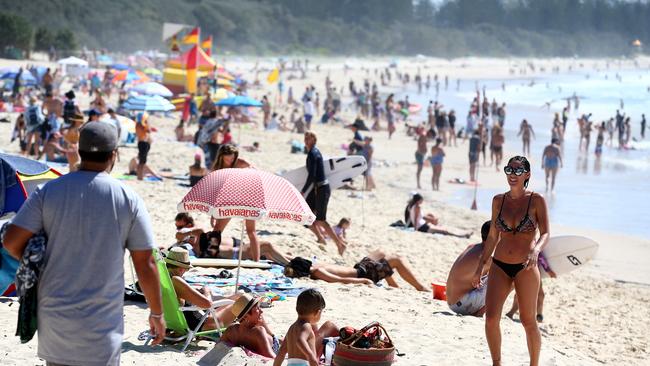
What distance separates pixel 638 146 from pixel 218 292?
24039mm

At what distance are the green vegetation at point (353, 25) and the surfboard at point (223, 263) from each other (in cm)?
4948

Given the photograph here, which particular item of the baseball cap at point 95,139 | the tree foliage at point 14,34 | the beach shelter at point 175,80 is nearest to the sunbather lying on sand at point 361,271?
the baseball cap at point 95,139

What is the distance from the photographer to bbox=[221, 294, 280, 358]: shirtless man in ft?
18.0

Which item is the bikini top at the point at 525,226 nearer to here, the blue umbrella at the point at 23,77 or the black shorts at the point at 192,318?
the black shorts at the point at 192,318

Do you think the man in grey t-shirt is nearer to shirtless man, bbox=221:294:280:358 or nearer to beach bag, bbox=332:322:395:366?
beach bag, bbox=332:322:395:366

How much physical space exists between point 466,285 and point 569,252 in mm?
1296

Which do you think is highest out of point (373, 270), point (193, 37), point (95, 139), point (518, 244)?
point (193, 37)

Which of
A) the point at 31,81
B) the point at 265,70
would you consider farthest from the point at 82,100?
the point at 265,70

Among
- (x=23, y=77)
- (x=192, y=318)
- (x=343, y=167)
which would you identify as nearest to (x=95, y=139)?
(x=192, y=318)

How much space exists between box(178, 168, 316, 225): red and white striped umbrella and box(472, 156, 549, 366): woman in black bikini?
5.37ft

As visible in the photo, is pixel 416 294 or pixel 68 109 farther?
pixel 68 109

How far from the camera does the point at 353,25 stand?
12269 cm

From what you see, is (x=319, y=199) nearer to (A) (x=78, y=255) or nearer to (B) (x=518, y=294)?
(B) (x=518, y=294)

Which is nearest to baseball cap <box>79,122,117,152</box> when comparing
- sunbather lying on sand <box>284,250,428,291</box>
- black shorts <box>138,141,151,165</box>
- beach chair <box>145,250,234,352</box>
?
beach chair <box>145,250,234,352</box>
